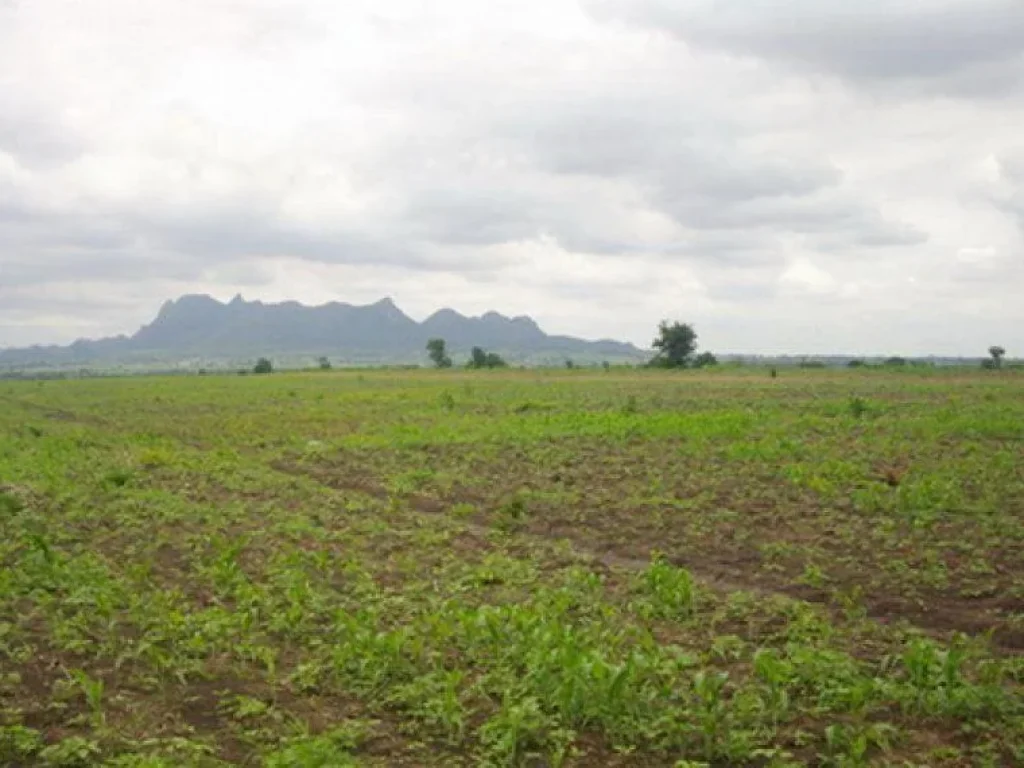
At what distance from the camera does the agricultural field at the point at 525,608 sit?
6.21 metres

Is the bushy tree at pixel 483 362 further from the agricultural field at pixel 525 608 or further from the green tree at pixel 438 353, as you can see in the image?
the agricultural field at pixel 525 608

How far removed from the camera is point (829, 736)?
5957mm

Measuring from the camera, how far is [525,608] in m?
8.79

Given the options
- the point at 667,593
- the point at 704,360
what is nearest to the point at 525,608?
the point at 667,593

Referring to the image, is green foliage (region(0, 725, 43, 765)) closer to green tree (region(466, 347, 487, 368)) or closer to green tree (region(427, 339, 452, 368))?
green tree (region(466, 347, 487, 368))

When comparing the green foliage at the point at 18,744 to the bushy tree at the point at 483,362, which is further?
the bushy tree at the point at 483,362

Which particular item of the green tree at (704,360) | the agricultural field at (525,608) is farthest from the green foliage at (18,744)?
the green tree at (704,360)

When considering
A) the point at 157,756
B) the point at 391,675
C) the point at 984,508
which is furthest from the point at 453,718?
the point at 984,508

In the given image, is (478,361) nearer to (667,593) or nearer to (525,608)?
(667,593)

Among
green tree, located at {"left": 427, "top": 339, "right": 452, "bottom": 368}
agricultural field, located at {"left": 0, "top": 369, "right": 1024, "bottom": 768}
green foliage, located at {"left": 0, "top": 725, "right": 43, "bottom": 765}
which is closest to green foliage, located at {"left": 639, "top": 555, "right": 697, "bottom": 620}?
agricultural field, located at {"left": 0, "top": 369, "right": 1024, "bottom": 768}

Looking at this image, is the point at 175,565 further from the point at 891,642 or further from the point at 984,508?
the point at 984,508

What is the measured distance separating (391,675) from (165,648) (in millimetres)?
2134

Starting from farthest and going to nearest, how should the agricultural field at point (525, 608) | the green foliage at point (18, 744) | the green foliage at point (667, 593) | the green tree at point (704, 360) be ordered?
1. the green tree at point (704, 360)
2. the green foliage at point (667, 593)
3. the agricultural field at point (525, 608)
4. the green foliage at point (18, 744)

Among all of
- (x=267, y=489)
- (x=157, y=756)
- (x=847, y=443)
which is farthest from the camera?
(x=847, y=443)
